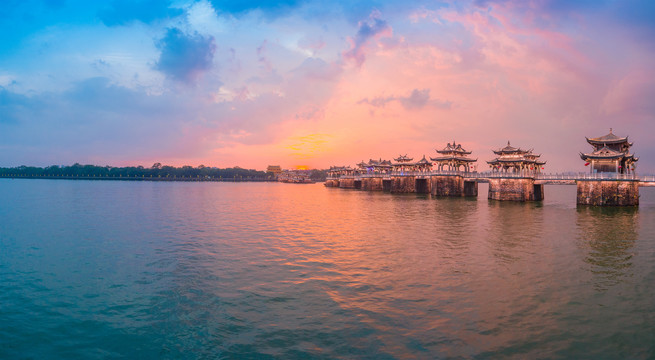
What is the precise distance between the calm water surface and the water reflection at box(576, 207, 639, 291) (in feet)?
0.51

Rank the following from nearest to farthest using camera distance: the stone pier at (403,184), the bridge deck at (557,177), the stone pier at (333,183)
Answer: the bridge deck at (557,177), the stone pier at (403,184), the stone pier at (333,183)

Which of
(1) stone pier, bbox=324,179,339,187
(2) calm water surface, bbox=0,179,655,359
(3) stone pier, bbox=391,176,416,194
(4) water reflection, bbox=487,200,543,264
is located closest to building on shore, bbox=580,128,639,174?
(4) water reflection, bbox=487,200,543,264

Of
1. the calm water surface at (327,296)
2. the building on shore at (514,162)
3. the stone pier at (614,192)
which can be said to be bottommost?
the calm water surface at (327,296)

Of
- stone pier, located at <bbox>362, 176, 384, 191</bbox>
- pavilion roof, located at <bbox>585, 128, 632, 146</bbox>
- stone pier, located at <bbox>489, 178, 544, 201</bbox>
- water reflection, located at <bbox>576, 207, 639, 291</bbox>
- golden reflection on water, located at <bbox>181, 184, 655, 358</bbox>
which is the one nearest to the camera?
golden reflection on water, located at <bbox>181, 184, 655, 358</bbox>

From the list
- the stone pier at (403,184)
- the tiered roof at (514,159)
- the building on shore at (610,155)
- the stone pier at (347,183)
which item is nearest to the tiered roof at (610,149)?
the building on shore at (610,155)

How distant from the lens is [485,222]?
31625 millimetres

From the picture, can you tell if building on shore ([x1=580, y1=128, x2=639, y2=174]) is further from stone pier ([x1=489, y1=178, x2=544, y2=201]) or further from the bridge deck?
stone pier ([x1=489, y1=178, x2=544, y2=201])

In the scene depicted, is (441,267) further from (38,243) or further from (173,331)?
(38,243)

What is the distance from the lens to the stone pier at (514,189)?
177 feet

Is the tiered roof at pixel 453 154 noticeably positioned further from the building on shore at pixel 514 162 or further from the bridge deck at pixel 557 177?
the building on shore at pixel 514 162

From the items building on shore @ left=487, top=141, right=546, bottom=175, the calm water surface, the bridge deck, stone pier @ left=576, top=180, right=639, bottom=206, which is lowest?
the calm water surface

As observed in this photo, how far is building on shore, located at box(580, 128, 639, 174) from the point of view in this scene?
148ft

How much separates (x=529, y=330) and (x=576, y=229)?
77.0 feet

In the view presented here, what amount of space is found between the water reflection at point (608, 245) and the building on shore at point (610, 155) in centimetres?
1278
